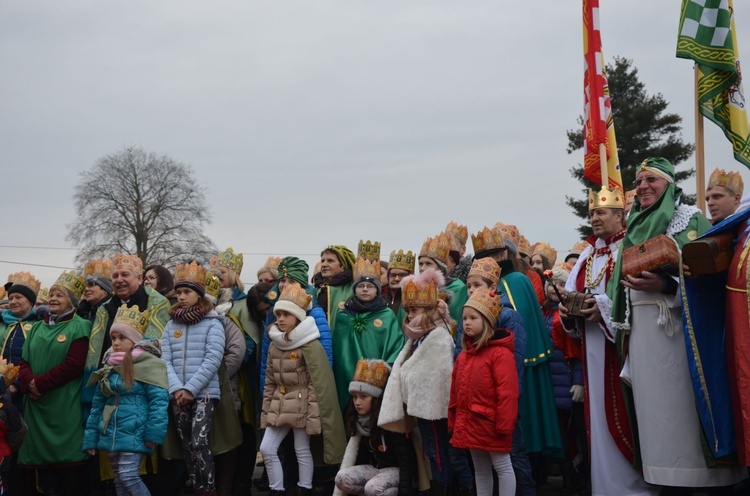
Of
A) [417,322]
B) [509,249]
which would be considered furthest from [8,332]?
[509,249]

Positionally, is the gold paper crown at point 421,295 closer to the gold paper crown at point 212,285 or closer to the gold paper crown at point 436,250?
the gold paper crown at point 436,250

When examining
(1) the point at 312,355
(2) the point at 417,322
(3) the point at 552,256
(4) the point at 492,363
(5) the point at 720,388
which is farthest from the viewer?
(3) the point at 552,256

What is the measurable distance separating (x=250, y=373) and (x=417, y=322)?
2.49 metres

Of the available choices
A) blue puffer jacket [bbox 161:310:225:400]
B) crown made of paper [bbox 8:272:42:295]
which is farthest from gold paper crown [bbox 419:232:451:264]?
crown made of paper [bbox 8:272:42:295]

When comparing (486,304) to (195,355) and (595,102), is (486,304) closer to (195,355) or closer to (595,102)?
(195,355)

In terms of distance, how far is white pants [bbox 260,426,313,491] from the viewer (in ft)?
25.0

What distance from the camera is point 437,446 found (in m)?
7.00

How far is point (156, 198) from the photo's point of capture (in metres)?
33.8

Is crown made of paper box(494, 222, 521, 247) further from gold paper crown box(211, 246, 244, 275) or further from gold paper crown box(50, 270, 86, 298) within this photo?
gold paper crown box(50, 270, 86, 298)

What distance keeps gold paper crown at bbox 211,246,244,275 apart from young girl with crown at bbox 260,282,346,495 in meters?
1.78

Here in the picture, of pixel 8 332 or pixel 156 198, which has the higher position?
pixel 156 198

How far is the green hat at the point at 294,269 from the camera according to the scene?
28.7 ft

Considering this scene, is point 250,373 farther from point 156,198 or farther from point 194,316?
point 156,198

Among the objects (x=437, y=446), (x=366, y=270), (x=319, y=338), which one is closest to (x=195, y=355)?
(x=319, y=338)
